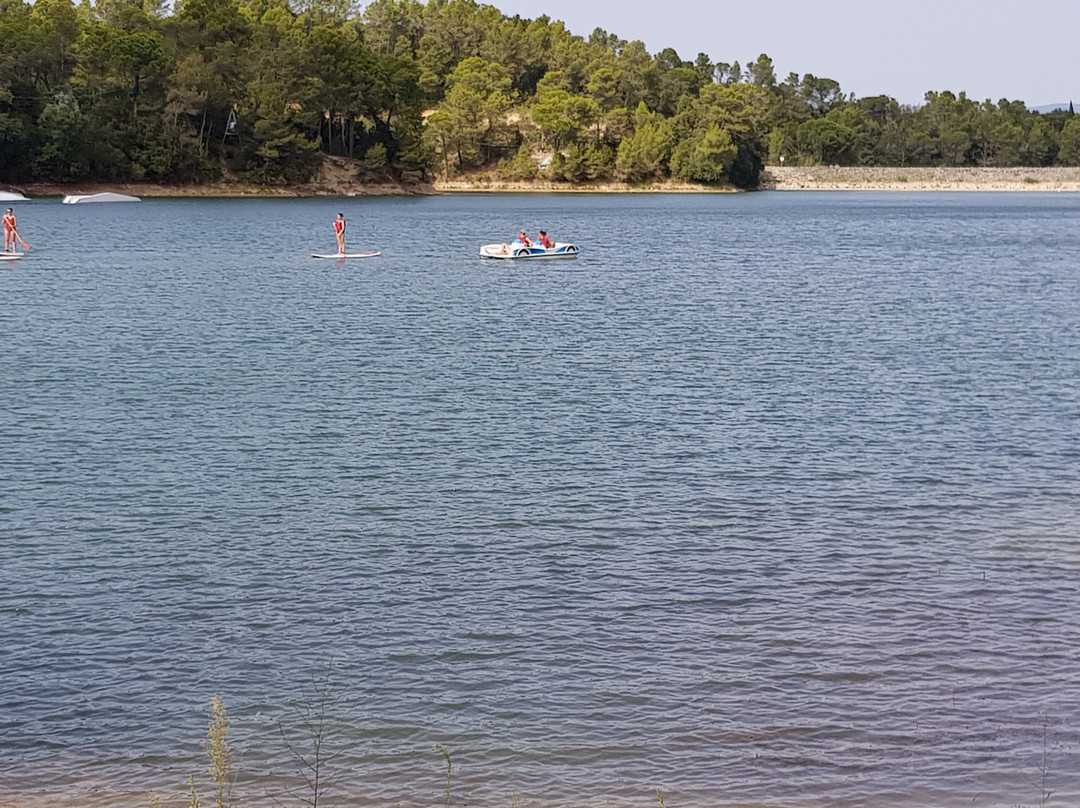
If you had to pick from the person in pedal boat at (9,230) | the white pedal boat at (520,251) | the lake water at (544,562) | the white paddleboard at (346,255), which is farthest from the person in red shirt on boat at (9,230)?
the lake water at (544,562)

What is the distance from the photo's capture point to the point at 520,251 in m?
70.6

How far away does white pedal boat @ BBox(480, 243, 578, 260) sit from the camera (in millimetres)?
70500

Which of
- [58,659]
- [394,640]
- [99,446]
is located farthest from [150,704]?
[99,446]

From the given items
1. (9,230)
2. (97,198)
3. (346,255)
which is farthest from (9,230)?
(97,198)

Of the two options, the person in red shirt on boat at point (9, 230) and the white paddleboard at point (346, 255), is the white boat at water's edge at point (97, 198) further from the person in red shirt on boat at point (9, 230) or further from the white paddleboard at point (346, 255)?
the white paddleboard at point (346, 255)

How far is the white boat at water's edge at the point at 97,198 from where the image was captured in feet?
417

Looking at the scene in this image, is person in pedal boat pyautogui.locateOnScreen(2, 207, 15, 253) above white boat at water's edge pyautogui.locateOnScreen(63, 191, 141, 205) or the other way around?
the other way around

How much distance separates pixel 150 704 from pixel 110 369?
2288 cm

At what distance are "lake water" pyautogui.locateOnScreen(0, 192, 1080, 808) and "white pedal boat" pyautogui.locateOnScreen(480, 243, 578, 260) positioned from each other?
26.1m

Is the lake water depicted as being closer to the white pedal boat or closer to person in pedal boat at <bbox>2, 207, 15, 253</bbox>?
the white pedal boat

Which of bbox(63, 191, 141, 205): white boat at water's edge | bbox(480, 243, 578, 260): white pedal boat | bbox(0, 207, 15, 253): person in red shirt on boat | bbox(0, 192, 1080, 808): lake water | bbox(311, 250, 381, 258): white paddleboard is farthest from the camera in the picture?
bbox(63, 191, 141, 205): white boat at water's edge

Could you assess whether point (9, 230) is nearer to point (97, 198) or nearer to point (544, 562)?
point (544, 562)

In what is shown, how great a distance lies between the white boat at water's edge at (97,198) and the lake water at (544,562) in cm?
8809

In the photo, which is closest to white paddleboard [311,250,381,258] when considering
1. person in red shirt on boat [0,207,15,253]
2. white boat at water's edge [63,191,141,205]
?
person in red shirt on boat [0,207,15,253]
